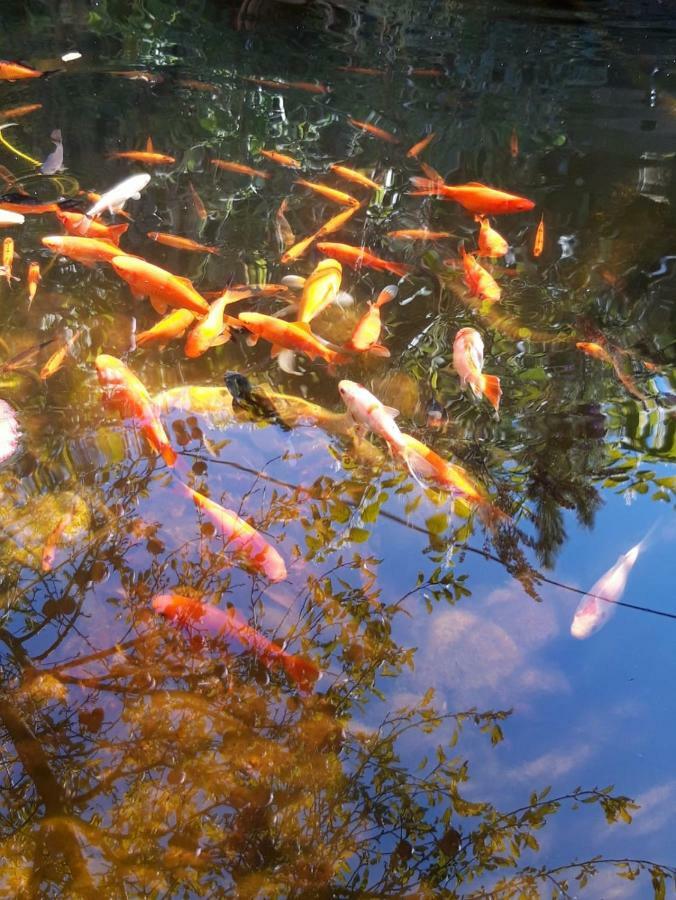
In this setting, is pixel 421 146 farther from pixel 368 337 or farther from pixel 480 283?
pixel 368 337

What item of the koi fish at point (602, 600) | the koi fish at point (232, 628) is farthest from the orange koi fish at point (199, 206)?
the koi fish at point (602, 600)

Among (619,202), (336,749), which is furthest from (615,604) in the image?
(619,202)

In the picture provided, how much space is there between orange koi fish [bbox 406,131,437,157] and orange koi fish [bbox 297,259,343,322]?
284cm

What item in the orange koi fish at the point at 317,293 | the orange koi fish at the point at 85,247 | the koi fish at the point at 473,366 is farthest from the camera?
the orange koi fish at the point at 85,247

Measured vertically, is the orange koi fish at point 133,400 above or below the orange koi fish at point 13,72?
below

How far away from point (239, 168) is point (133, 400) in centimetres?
312

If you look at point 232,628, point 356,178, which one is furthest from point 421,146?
point 232,628

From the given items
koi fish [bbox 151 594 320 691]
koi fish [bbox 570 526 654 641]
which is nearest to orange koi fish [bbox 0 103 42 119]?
koi fish [bbox 151 594 320 691]

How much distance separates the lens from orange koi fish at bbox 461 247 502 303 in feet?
12.7

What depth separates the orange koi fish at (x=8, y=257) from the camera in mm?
3782

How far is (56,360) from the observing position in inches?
131

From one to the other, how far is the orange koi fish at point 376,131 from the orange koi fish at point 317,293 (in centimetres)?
312

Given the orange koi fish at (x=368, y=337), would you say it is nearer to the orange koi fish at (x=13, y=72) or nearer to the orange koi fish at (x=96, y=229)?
the orange koi fish at (x=96, y=229)

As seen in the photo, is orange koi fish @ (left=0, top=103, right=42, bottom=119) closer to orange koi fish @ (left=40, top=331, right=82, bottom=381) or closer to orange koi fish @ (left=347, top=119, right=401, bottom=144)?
orange koi fish @ (left=347, top=119, right=401, bottom=144)
